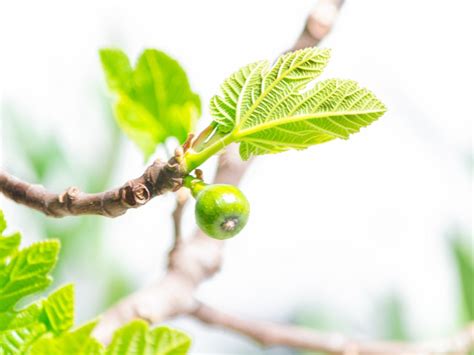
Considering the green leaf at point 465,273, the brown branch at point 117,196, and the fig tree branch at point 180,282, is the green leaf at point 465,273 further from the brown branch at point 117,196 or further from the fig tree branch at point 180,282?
the brown branch at point 117,196

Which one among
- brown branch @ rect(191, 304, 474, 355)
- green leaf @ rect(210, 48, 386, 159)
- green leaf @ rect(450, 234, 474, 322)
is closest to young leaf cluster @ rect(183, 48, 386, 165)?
green leaf @ rect(210, 48, 386, 159)

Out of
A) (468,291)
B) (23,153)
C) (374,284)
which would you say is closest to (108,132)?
(23,153)

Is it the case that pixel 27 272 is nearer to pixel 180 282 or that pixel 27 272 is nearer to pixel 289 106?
pixel 289 106

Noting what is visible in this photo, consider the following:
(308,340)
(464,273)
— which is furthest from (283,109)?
(464,273)

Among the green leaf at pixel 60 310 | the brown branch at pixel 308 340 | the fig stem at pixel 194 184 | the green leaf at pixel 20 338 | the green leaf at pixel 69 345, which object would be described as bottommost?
the brown branch at pixel 308 340

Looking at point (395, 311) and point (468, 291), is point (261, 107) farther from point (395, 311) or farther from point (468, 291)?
point (395, 311)

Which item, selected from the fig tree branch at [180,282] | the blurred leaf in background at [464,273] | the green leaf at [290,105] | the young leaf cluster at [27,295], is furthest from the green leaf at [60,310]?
the blurred leaf in background at [464,273]
